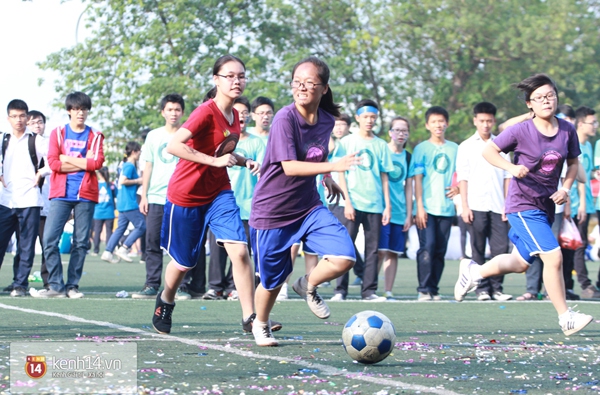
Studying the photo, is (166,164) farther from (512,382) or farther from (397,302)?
(512,382)

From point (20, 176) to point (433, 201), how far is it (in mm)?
4742

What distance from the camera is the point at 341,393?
14.4ft

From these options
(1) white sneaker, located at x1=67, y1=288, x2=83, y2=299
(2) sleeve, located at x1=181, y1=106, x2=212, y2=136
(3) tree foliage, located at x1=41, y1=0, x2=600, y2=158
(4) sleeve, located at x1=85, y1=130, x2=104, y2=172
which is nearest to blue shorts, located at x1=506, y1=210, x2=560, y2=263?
(2) sleeve, located at x1=181, y1=106, x2=212, y2=136

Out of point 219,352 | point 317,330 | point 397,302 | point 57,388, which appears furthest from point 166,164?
point 57,388

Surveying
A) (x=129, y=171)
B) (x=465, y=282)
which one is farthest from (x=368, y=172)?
(x=129, y=171)

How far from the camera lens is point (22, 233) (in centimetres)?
1034

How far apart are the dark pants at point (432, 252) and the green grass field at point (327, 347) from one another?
2.16 feet

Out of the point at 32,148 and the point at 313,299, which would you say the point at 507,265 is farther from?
the point at 32,148

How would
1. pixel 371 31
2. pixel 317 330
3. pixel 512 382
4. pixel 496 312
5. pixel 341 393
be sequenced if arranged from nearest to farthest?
pixel 341 393 < pixel 512 382 < pixel 317 330 < pixel 496 312 < pixel 371 31

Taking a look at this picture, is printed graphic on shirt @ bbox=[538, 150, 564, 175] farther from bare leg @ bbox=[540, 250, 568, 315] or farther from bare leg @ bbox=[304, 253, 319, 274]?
bare leg @ bbox=[304, 253, 319, 274]

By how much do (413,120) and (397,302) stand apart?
103ft

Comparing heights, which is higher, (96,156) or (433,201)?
(96,156)

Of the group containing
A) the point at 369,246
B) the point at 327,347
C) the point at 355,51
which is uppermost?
the point at 355,51

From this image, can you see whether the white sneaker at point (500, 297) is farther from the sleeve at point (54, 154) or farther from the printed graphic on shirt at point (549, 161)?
the sleeve at point (54, 154)
